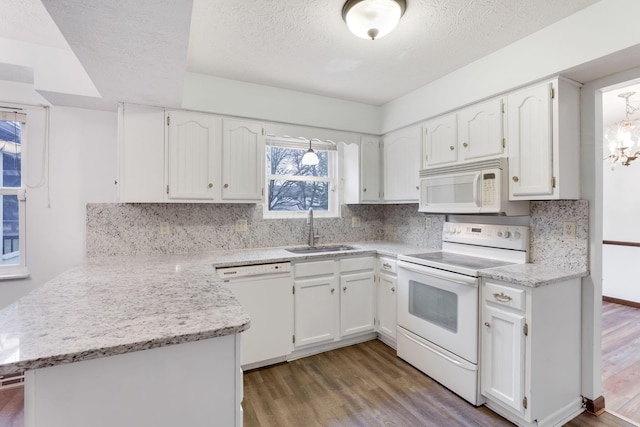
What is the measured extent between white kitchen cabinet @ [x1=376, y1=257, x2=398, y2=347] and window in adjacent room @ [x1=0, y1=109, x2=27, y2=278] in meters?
2.93

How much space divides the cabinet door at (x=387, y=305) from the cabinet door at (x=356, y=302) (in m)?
0.08

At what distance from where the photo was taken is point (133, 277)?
5.69 feet

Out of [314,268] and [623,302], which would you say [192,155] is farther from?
[623,302]

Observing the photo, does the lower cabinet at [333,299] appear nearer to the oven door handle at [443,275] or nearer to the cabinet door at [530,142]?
the oven door handle at [443,275]

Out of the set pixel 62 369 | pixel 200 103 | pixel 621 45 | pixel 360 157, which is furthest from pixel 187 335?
pixel 360 157

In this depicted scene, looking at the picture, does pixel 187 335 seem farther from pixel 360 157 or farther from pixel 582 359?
pixel 360 157

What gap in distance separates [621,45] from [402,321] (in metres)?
2.25

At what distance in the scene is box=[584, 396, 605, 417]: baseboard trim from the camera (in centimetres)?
195

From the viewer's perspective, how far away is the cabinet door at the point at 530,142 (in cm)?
193

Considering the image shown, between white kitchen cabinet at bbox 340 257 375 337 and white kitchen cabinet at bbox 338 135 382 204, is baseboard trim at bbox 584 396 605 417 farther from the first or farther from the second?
white kitchen cabinet at bbox 338 135 382 204

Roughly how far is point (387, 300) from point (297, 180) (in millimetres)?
1550

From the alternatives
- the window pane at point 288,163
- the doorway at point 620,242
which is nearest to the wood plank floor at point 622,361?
the doorway at point 620,242

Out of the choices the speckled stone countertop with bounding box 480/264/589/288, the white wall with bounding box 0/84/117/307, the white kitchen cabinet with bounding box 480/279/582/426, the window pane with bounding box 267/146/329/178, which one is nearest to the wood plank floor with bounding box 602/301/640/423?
the white kitchen cabinet with bounding box 480/279/582/426

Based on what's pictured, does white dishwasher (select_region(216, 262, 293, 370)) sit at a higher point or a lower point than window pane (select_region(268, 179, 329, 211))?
lower
